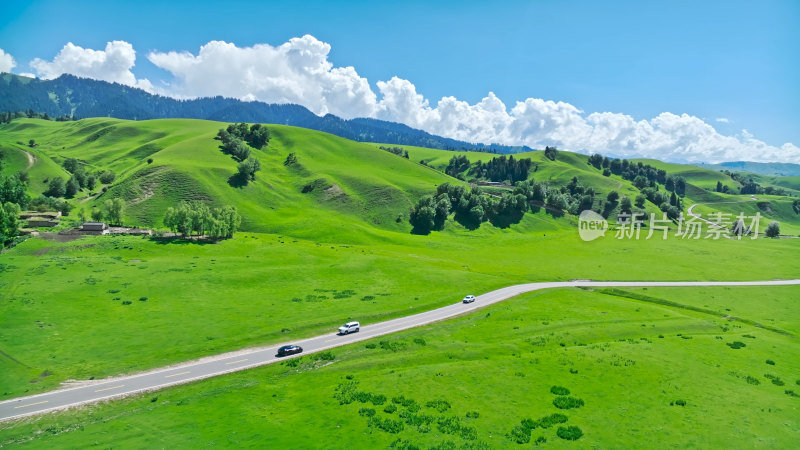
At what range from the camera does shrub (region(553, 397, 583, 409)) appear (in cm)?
Answer: 3572

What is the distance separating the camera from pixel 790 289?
9481 cm

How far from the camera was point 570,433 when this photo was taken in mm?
30938

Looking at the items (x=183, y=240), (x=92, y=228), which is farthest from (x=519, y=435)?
(x=92, y=228)

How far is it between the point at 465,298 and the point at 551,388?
3699cm

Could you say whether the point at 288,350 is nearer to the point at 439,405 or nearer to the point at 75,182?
the point at 439,405

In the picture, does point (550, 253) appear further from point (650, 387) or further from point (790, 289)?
point (650, 387)

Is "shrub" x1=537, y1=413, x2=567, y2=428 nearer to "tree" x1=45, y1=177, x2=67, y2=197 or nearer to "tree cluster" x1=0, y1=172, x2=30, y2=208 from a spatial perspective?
"tree cluster" x1=0, y1=172, x2=30, y2=208

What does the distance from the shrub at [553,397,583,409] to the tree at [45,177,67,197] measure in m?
194

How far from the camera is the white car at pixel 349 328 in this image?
5822 centimetres

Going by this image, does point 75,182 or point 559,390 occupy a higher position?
point 75,182

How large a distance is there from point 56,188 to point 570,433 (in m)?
197

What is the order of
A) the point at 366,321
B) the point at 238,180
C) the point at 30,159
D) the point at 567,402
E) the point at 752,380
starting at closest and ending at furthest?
the point at 567,402 < the point at 752,380 < the point at 366,321 < the point at 238,180 < the point at 30,159

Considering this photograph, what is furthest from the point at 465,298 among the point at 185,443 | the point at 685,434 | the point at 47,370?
the point at 47,370

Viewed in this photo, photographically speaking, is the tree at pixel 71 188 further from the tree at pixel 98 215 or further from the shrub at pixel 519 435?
the shrub at pixel 519 435
